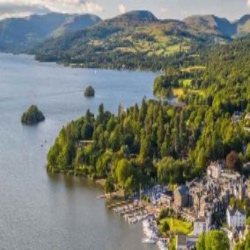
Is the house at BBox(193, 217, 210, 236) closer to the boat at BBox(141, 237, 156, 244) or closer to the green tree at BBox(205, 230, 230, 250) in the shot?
the boat at BBox(141, 237, 156, 244)

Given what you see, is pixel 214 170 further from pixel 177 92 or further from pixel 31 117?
pixel 177 92

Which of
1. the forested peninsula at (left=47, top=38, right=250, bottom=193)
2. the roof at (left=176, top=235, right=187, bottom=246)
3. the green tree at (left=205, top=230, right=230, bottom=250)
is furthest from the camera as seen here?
the forested peninsula at (left=47, top=38, right=250, bottom=193)

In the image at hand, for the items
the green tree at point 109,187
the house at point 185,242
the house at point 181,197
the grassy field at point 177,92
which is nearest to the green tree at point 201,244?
the house at point 185,242

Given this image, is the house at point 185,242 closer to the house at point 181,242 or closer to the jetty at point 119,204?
A: the house at point 181,242

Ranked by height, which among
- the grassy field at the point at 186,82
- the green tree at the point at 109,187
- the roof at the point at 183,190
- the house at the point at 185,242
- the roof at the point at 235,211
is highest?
the grassy field at the point at 186,82

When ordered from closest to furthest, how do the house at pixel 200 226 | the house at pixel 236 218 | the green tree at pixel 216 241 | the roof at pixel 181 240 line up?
the green tree at pixel 216 241 < the roof at pixel 181 240 < the house at pixel 200 226 < the house at pixel 236 218

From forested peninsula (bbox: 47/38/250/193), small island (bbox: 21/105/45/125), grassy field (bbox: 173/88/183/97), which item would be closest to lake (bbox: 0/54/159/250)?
small island (bbox: 21/105/45/125)
